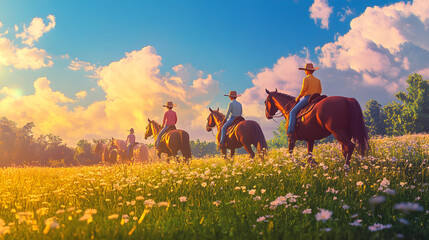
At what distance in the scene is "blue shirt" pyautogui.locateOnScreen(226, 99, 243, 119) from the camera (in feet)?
43.3

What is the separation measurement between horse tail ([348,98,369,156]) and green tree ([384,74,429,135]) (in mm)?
45789

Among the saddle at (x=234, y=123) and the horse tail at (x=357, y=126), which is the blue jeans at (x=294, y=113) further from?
the saddle at (x=234, y=123)

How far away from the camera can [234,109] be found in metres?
13.2

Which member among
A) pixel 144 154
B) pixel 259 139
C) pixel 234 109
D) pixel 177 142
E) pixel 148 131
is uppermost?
pixel 234 109

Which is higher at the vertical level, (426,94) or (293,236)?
(426,94)

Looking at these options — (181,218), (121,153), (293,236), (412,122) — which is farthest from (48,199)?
(412,122)

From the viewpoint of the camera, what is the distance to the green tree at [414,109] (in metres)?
46.1

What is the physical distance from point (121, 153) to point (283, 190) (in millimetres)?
21930

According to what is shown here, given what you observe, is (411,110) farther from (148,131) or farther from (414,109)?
(148,131)

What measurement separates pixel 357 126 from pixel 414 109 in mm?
46916

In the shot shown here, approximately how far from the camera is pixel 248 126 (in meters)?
12.5

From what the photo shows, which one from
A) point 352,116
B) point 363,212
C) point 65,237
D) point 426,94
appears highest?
point 426,94

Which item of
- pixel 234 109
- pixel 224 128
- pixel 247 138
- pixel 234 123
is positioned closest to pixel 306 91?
pixel 247 138

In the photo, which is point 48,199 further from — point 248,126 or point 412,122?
point 412,122
